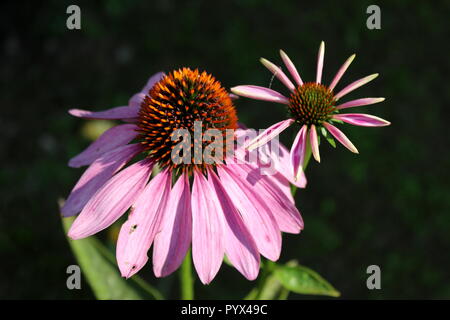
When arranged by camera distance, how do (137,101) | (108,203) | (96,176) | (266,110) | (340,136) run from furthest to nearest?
(266,110)
(137,101)
(96,176)
(108,203)
(340,136)

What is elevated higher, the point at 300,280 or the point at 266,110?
the point at 266,110

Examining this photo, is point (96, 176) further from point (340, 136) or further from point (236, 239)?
point (340, 136)

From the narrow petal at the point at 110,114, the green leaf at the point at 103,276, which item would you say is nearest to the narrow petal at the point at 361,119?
the narrow petal at the point at 110,114

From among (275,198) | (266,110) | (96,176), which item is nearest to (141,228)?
(96,176)

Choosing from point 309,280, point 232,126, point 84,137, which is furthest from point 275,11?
point 309,280
